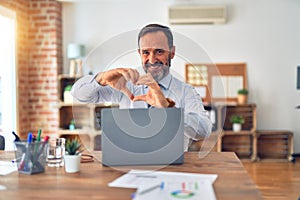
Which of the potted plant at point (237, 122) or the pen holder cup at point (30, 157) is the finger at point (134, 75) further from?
the potted plant at point (237, 122)

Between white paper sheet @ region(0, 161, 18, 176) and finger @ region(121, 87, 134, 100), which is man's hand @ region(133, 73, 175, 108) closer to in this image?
finger @ region(121, 87, 134, 100)

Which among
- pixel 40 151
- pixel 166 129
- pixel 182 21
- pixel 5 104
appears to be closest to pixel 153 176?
pixel 166 129

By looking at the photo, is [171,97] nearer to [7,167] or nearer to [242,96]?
[7,167]

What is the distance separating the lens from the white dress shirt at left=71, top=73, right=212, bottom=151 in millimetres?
1610

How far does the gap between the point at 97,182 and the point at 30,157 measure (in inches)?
11.5

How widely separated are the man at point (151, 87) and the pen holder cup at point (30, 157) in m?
0.38

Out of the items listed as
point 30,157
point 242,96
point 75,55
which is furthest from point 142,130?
point 242,96

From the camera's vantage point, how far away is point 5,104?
4945 mm

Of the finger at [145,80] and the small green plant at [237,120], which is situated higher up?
the finger at [145,80]

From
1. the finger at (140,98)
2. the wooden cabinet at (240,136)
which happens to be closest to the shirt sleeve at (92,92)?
the finger at (140,98)

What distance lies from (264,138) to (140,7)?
101 inches

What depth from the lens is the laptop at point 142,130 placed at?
1.41 meters

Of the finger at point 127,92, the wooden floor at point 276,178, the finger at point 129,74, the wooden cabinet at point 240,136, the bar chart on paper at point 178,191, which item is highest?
the finger at point 129,74

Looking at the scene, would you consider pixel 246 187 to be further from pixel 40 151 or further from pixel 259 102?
pixel 259 102
